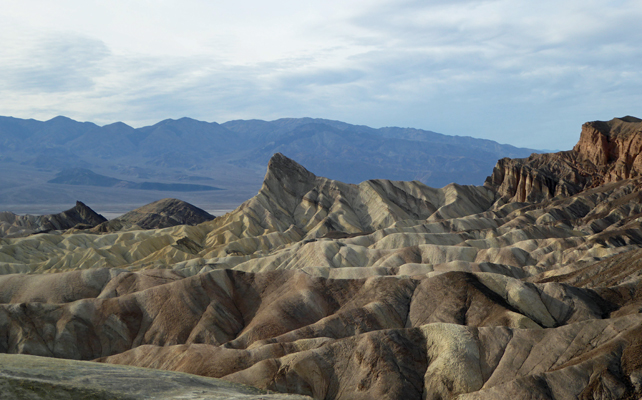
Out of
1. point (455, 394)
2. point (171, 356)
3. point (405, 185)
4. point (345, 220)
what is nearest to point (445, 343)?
point (455, 394)

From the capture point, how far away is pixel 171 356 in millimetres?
46688

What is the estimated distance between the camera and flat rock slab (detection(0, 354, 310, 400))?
95.0 ft

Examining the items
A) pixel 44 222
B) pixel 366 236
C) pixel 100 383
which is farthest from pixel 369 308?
pixel 44 222

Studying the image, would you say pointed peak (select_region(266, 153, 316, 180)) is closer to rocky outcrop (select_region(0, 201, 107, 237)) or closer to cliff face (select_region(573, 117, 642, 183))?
rocky outcrop (select_region(0, 201, 107, 237))

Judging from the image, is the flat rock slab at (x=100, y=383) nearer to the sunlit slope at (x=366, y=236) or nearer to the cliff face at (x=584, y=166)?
the sunlit slope at (x=366, y=236)

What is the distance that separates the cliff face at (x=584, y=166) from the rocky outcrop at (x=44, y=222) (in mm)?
100976

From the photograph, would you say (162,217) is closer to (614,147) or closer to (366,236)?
(366,236)

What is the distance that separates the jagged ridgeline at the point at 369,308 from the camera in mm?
40438

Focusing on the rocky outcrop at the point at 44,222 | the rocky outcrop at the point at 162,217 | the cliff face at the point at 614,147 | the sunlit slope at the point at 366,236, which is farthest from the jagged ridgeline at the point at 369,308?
the rocky outcrop at the point at 162,217

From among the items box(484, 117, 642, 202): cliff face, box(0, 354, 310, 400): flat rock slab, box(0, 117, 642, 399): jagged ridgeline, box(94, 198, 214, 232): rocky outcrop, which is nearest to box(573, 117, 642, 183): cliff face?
box(484, 117, 642, 202): cliff face

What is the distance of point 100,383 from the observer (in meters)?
32.4

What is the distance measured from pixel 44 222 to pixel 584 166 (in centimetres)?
13445

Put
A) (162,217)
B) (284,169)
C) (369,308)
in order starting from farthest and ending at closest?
(162,217), (284,169), (369,308)

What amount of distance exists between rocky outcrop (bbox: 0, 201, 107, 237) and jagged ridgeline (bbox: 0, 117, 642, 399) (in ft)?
130
